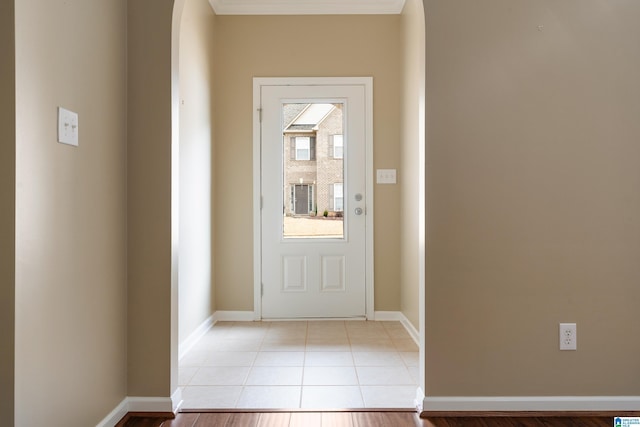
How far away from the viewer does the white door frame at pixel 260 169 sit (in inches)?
151

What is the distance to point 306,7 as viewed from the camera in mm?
3781

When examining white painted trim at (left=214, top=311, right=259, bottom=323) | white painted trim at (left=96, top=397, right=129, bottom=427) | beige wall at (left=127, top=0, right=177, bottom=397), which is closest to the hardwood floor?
white painted trim at (left=96, top=397, right=129, bottom=427)

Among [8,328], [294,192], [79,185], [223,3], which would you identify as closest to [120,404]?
[8,328]

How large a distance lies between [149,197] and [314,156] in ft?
6.41

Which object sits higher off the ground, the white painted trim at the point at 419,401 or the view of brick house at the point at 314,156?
the view of brick house at the point at 314,156

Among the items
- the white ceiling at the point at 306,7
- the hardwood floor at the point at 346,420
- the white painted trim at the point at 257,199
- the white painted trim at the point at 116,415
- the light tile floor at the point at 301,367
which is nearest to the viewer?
the white painted trim at the point at 116,415

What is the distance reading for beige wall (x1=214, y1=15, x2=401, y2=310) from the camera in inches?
151

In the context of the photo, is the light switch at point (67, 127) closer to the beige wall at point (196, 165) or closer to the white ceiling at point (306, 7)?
the beige wall at point (196, 165)

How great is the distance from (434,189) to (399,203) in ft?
5.90

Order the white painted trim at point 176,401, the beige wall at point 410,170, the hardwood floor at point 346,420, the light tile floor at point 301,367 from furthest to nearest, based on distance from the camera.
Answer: the beige wall at point 410,170 → the light tile floor at point 301,367 → the white painted trim at point 176,401 → the hardwood floor at point 346,420

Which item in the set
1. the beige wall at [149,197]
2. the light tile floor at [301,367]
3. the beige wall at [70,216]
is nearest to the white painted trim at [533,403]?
the light tile floor at [301,367]

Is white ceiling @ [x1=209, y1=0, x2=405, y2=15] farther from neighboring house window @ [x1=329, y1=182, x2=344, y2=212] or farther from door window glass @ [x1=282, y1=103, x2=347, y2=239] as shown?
neighboring house window @ [x1=329, y1=182, x2=344, y2=212]

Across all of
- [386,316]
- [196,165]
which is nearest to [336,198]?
[386,316]

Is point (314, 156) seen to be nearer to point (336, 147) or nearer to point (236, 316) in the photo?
point (336, 147)
